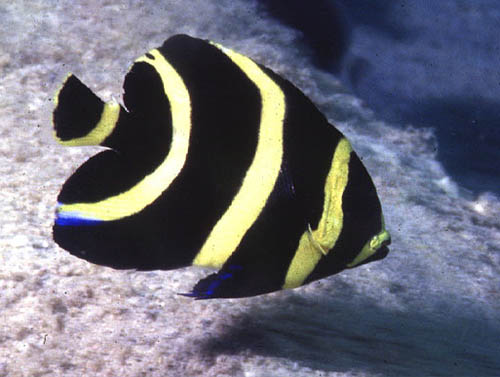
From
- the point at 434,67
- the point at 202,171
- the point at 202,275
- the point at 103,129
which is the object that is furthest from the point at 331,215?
the point at 434,67

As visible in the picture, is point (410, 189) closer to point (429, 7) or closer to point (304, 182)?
point (429, 7)

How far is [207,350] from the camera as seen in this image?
1558 mm

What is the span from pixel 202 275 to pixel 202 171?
3.17ft

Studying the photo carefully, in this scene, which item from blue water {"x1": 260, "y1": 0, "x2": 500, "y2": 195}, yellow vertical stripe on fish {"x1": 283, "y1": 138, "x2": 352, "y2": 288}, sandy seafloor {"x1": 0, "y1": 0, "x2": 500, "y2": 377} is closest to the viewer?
yellow vertical stripe on fish {"x1": 283, "y1": 138, "x2": 352, "y2": 288}

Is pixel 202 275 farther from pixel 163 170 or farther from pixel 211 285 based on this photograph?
pixel 163 170

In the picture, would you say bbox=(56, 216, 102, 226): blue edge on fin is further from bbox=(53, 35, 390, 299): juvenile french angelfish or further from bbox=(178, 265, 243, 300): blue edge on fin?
bbox=(178, 265, 243, 300): blue edge on fin

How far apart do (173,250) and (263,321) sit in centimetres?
75

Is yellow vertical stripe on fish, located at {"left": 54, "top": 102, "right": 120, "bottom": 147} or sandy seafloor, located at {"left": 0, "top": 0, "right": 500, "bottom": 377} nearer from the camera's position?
yellow vertical stripe on fish, located at {"left": 54, "top": 102, "right": 120, "bottom": 147}

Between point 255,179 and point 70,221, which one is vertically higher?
point 255,179

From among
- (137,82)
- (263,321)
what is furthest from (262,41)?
(137,82)

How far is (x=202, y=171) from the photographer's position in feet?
3.71

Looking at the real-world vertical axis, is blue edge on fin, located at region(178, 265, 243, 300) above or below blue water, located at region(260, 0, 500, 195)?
below

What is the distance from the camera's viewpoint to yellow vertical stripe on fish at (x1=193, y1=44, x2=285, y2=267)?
3.74 feet

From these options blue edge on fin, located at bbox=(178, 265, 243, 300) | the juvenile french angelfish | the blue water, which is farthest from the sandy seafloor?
blue edge on fin, located at bbox=(178, 265, 243, 300)
